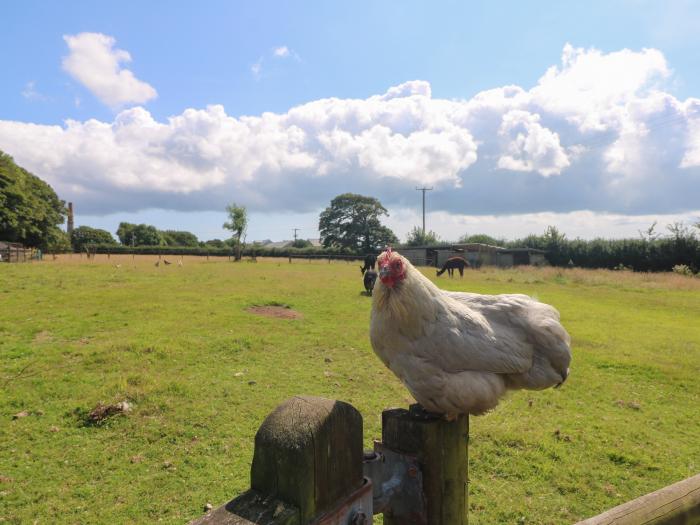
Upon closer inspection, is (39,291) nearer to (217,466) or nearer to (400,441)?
(217,466)

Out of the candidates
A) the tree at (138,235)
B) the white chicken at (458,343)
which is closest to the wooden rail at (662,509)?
the white chicken at (458,343)

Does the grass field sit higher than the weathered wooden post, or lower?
lower

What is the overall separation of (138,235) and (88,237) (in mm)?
10647

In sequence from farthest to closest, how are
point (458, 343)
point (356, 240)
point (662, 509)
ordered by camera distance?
1. point (356, 240)
2. point (458, 343)
3. point (662, 509)

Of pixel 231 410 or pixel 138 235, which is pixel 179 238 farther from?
pixel 231 410

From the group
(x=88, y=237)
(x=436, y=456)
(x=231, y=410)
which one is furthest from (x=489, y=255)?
(x=88, y=237)

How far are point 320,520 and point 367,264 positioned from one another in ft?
67.1

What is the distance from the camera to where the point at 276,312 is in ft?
40.2

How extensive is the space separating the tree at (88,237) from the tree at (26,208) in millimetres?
30002

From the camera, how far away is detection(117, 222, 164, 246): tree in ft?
264

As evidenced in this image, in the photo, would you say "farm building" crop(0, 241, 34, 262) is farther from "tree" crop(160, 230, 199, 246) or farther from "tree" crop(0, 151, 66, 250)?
"tree" crop(160, 230, 199, 246)

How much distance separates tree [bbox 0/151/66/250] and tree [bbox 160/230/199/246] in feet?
147

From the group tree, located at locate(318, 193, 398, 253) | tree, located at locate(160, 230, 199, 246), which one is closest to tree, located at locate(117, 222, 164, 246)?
tree, located at locate(160, 230, 199, 246)

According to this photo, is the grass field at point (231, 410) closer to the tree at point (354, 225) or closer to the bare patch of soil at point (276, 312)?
the bare patch of soil at point (276, 312)
